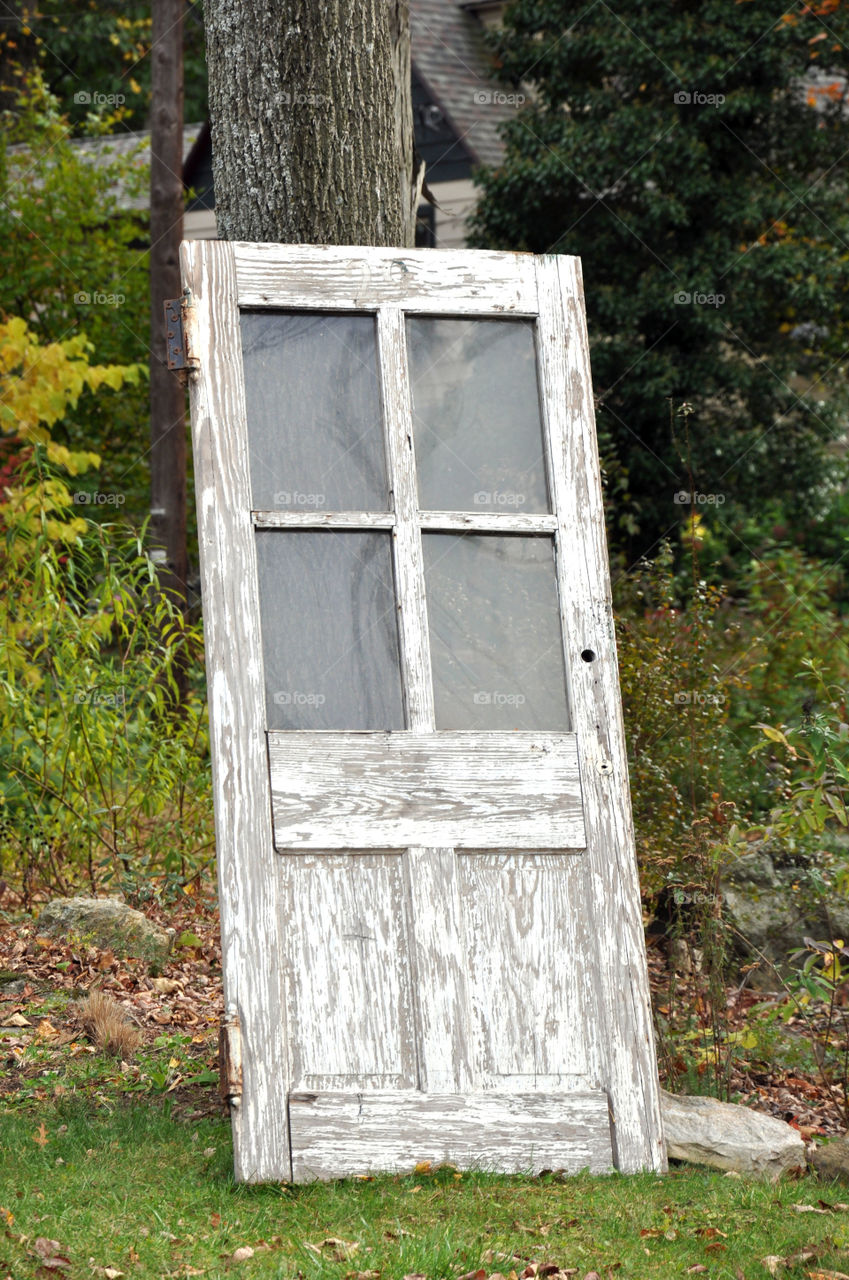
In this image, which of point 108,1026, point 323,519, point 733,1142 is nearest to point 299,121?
point 323,519

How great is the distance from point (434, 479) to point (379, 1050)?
152cm

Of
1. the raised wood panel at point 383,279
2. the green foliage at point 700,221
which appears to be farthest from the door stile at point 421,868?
the green foliage at point 700,221

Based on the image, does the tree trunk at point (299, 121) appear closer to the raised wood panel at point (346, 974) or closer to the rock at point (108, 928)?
the raised wood panel at point (346, 974)

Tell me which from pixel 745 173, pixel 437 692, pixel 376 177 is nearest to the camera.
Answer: pixel 437 692

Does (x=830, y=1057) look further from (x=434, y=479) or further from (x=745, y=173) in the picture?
(x=745, y=173)

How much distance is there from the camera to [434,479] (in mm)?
3633

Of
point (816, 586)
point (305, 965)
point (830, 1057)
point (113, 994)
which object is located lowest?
point (830, 1057)

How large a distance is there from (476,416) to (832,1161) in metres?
2.26

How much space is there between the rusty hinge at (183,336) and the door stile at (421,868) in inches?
20.5

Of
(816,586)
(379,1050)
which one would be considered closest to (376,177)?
(379,1050)

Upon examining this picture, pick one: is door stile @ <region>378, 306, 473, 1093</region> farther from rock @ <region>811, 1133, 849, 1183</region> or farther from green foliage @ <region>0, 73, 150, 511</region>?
green foliage @ <region>0, 73, 150, 511</region>

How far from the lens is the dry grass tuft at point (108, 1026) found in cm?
410

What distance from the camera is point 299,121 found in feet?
13.4

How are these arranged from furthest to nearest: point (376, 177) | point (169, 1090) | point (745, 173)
A: point (745, 173) < point (376, 177) < point (169, 1090)
